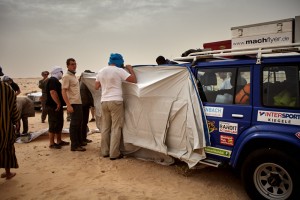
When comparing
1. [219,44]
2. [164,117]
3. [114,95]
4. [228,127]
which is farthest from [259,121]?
[114,95]

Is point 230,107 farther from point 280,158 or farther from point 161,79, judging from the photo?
point 161,79

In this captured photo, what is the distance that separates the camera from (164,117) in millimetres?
5082

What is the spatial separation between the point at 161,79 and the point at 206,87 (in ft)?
3.19

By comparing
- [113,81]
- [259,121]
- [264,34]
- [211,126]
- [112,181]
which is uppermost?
[264,34]

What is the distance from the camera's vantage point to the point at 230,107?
13.5 feet

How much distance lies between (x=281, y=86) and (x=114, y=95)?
3325 millimetres

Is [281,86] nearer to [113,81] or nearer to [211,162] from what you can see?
[211,162]

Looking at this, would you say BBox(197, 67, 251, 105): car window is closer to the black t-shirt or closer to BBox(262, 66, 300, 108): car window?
BBox(262, 66, 300, 108): car window

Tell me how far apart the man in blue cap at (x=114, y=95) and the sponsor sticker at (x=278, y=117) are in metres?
2.81

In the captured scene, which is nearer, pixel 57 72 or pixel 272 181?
pixel 272 181

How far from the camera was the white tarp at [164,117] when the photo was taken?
181 inches

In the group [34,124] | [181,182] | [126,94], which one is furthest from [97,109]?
[34,124]

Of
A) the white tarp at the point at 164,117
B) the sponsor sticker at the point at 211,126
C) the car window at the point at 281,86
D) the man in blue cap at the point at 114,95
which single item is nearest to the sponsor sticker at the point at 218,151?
the white tarp at the point at 164,117

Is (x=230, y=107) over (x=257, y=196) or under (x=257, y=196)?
over
